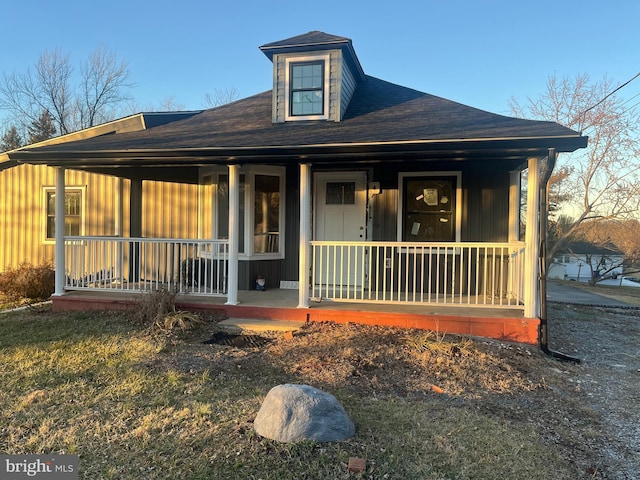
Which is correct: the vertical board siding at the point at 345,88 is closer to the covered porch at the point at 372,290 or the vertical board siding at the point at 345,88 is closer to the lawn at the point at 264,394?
the covered porch at the point at 372,290

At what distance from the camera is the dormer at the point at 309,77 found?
25.7ft

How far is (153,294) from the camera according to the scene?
6.40 meters

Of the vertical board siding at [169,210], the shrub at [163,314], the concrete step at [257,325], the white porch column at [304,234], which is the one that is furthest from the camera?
the vertical board siding at [169,210]

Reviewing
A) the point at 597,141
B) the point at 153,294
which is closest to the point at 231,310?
the point at 153,294

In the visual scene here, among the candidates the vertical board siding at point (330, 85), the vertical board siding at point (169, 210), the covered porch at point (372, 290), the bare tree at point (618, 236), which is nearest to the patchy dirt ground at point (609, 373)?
the covered porch at point (372, 290)

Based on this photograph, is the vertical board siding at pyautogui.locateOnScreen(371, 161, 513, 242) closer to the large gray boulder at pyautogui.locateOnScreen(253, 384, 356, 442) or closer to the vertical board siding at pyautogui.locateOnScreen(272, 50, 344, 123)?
the vertical board siding at pyautogui.locateOnScreen(272, 50, 344, 123)

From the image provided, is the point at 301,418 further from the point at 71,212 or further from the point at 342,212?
the point at 71,212

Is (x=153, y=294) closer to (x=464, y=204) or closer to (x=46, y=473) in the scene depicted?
(x=46, y=473)

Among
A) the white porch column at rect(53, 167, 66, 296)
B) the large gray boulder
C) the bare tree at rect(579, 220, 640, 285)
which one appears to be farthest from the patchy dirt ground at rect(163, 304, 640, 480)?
the bare tree at rect(579, 220, 640, 285)

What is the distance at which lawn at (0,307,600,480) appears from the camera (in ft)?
9.25

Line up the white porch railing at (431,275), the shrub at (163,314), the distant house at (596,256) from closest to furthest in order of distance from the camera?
the shrub at (163,314) → the white porch railing at (431,275) → the distant house at (596,256)

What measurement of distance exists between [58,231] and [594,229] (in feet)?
75.1

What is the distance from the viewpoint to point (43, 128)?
27844mm

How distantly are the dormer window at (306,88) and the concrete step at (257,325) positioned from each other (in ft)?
12.5
